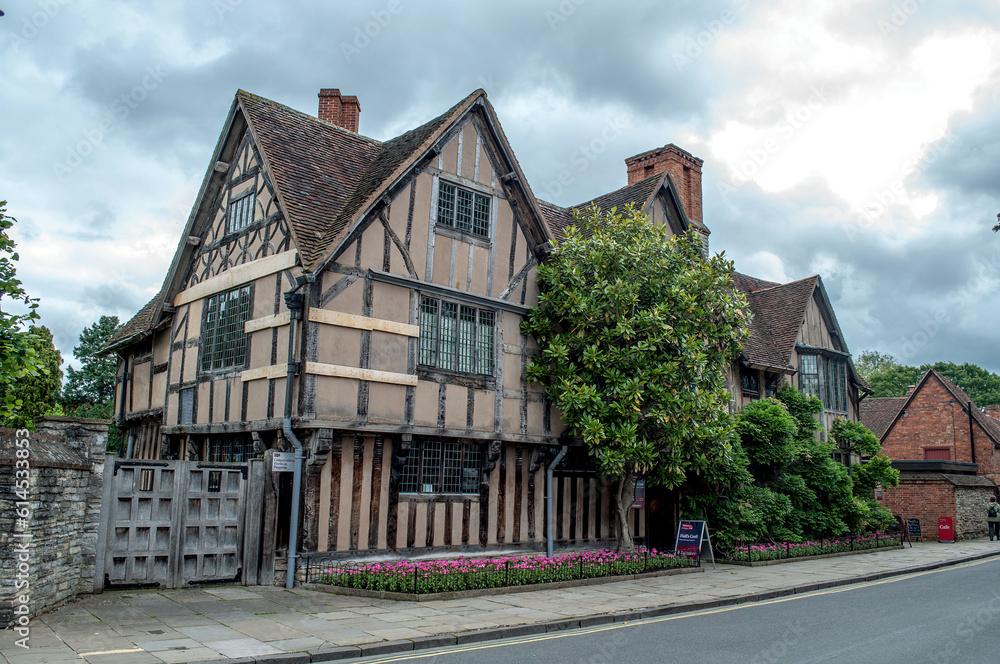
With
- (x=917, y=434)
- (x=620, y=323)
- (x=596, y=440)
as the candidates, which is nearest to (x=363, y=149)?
(x=620, y=323)

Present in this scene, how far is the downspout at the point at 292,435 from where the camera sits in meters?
12.8

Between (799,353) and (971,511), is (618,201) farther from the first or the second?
(971,511)

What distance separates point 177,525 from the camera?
1220 cm

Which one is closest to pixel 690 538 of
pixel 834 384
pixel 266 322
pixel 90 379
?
pixel 266 322

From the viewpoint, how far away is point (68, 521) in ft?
34.1

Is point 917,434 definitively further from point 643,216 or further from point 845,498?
point 643,216

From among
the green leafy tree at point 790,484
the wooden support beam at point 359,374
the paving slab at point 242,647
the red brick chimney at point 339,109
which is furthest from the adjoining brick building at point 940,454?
the paving slab at point 242,647

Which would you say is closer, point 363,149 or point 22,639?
point 22,639

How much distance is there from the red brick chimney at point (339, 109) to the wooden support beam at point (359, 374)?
8.70m

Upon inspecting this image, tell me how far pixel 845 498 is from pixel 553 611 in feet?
46.3

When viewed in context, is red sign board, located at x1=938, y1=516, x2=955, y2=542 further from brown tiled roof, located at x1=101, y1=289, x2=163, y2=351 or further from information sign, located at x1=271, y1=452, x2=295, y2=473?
brown tiled roof, located at x1=101, y1=289, x2=163, y2=351

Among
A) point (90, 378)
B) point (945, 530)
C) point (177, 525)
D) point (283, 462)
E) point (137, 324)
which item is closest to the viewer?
point (177, 525)

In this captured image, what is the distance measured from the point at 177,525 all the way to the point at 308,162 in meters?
7.66

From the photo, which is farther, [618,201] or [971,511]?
[971,511]
